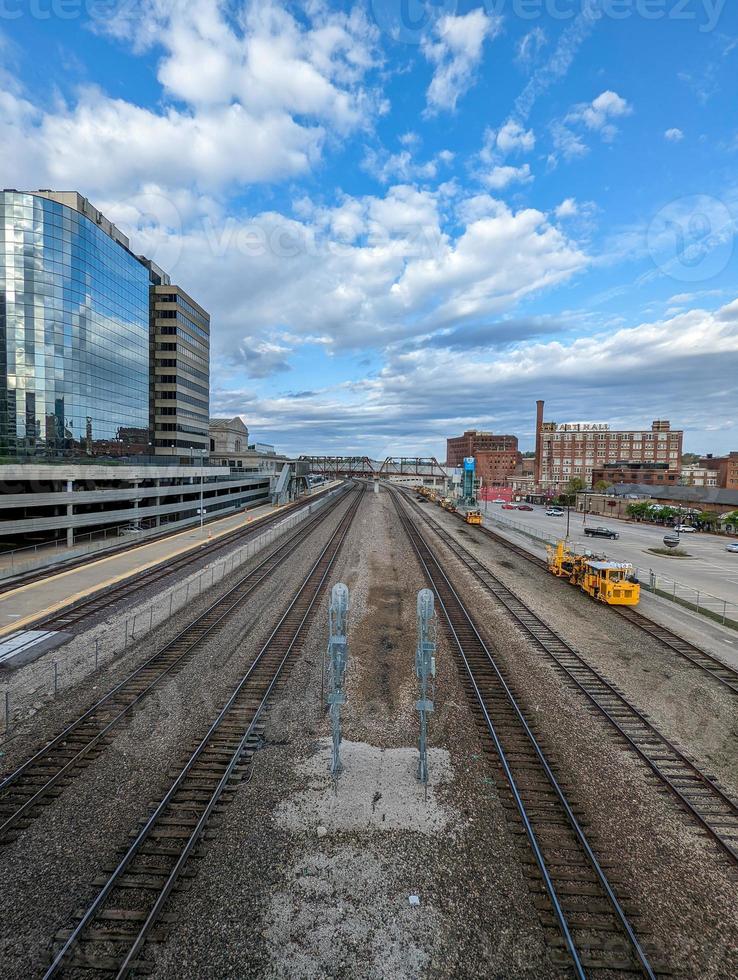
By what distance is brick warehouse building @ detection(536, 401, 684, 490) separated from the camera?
154 m

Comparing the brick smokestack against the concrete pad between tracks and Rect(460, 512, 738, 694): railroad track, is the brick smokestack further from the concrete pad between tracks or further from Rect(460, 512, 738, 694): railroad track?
the concrete pad between tracks

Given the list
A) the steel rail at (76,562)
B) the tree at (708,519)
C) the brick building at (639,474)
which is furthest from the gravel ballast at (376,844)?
the brick building at (639,474)

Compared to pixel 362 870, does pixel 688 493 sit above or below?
above

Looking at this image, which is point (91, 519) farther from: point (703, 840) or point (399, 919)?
point (703, 840)

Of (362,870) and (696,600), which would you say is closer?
(362,870)

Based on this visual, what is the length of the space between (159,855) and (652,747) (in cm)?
1217

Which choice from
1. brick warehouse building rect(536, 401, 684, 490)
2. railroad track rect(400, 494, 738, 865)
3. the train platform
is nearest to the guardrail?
railroad track rect(400, 494, 738, 865)

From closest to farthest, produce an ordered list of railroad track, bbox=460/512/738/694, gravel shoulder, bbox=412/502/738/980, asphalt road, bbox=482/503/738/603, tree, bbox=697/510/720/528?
gravel shoulder, bbox=412/502/738/980 → railroad track, bbox=460/512/738/694 → asphalt road, bbox=482/503/738/603 → tree, bbox=697/510/720/528

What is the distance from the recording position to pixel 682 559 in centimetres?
4191

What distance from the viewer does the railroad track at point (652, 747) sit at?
967 centimetres

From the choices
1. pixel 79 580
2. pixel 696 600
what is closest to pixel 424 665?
pixel 696 600

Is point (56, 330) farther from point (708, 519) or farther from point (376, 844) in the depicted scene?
point (708, 519)

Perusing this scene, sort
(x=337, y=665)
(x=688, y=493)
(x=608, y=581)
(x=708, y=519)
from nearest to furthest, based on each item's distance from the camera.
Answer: (x=337, y=665)
(x=608, y=581)
(x=708, y=519)
(x=688, y=493)

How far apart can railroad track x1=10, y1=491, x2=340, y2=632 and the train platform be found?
386mm
